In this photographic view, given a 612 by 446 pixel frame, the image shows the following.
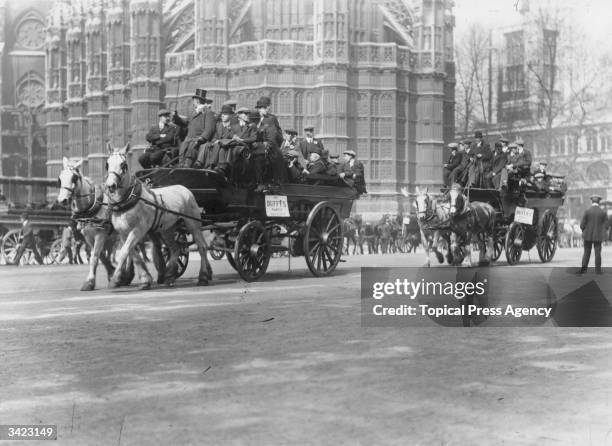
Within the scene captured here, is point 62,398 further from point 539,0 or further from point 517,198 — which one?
point 539,0

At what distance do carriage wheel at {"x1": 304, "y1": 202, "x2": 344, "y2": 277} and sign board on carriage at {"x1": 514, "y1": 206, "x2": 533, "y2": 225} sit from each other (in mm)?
4406

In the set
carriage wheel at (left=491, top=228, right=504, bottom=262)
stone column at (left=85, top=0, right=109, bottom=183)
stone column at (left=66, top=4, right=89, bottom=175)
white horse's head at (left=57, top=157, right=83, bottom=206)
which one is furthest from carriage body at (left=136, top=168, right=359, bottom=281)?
stone column at (left=66, top=4, right=89, bottom=175)

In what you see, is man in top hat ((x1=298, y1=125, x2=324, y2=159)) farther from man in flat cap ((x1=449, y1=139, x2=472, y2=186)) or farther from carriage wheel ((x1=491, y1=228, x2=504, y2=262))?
carriage wheel ((x1=491, y1=228, x2=504, y2=262))

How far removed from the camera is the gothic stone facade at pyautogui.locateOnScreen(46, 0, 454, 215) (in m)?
42.9

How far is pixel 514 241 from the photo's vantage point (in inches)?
693

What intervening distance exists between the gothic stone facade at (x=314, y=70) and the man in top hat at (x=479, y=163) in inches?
974

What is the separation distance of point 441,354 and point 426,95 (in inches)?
1577

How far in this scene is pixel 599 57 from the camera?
94.1ft

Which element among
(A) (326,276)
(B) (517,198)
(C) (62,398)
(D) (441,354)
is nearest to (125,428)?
(C) (62,398)

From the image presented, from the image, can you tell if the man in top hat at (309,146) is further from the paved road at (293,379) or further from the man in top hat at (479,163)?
the paved road at (293,379)

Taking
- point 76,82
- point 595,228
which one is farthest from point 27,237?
point 76,82

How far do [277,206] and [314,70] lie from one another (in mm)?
30942

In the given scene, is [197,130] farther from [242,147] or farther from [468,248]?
[468,248]

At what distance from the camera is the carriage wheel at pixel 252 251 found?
12.6 m
